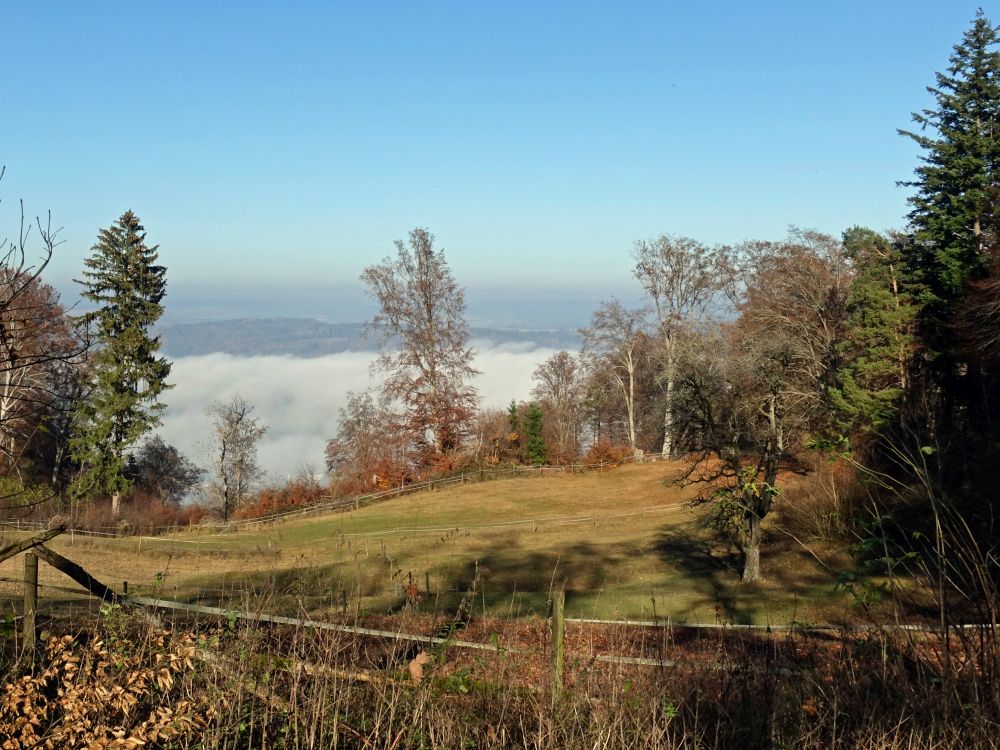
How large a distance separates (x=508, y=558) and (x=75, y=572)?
18.6 m

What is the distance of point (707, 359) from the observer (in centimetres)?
3359

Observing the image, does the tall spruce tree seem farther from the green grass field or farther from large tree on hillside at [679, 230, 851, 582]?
large tree on hillside at [679, 230, 851, 582]

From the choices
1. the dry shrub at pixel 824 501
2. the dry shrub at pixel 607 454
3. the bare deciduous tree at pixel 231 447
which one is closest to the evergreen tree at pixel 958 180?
the dry shrub at pixel 824 501

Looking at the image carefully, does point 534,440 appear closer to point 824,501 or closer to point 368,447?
point 368,447

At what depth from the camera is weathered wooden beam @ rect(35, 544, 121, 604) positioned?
4.98 meters

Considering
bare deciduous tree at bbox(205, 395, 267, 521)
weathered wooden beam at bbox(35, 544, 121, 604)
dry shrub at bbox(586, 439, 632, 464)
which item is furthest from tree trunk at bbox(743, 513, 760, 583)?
bare deciduous tree at bbox(205, 395, 267, 521)

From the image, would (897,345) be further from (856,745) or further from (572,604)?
(856,745)

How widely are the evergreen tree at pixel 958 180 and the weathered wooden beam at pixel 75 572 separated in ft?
91.0

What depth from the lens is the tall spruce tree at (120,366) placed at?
37.3m

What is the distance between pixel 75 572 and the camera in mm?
5117

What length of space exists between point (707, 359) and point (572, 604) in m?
Answer: 19.2

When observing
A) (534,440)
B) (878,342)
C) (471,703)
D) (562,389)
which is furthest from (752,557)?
(562,389)

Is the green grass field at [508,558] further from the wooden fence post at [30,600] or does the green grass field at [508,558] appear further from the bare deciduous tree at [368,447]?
the bare deciduous tree at [368,447]

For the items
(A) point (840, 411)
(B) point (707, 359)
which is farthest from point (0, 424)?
(B) point (707, 359)
